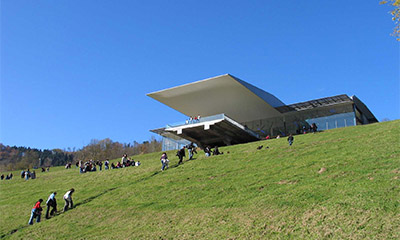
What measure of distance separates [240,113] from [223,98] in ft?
11.3

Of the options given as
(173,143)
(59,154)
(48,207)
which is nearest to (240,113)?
(173,143)

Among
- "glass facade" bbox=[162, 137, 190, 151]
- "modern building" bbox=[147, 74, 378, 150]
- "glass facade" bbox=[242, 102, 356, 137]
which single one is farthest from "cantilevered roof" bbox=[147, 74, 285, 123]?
"glass facade" bbox=[162, 137, 190, 151]

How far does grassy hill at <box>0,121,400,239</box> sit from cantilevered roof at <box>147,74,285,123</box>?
24.7 m

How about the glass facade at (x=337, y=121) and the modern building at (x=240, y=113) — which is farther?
the modern building at (x=240, y=113)

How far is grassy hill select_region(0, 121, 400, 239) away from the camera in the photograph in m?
10.6

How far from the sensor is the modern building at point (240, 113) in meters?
44.0

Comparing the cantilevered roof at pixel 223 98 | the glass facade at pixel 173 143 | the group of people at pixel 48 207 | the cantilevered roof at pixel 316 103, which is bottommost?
the group of people at pixel 48 207

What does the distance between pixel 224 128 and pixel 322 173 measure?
2936cm

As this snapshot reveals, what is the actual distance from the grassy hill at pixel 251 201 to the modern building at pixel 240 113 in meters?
21.7

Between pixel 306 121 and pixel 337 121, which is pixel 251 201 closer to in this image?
pixel 337 121

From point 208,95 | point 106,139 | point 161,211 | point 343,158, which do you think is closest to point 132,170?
point 161,211

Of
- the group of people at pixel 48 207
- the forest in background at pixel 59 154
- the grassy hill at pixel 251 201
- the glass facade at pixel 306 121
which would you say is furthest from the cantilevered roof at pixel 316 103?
the forest in background at pixel 59 154

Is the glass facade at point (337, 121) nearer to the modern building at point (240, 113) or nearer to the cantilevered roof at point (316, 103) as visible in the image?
the modern building at point (240, 113)

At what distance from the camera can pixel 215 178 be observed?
18766 millimetres
